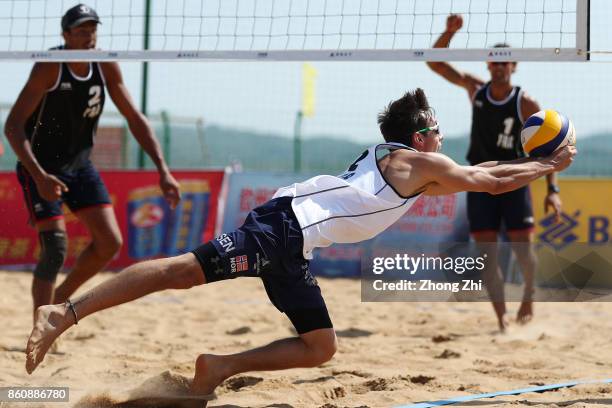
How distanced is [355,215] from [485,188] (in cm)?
55

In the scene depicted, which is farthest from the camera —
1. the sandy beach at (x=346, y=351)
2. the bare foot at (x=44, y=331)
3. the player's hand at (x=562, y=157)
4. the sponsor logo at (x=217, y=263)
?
the sandy beach at (x=346, y=351)

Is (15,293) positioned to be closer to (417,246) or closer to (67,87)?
(67,87)

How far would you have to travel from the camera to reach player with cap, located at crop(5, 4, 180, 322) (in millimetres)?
4949

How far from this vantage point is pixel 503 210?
6.23m

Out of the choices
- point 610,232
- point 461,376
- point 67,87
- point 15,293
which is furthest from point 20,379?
A: point 610,232

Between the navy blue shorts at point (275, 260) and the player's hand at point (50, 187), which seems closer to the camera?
the navy blue shorts at point (275, 260)

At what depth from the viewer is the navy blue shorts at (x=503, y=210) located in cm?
616

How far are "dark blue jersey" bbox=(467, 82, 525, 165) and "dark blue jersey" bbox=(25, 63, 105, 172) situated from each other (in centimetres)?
259

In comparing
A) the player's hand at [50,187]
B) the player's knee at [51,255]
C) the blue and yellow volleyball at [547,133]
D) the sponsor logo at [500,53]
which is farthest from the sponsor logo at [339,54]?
the player's knee at [51,255]

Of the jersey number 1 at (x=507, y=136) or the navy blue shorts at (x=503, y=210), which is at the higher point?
the jersey number 1 at (x=507, y=136)

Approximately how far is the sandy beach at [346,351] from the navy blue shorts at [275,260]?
0.45 m

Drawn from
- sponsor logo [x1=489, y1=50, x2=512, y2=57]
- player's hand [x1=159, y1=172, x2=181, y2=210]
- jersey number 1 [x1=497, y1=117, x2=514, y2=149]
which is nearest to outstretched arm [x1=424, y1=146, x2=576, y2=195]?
sponsor logo [x1=489, y1=50, x2=512, y2=57]

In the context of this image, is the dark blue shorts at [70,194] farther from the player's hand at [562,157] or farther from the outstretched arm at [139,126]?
the player's hand at [562,157]

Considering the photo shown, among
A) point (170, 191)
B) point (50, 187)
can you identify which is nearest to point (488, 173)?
point (170, 191)
